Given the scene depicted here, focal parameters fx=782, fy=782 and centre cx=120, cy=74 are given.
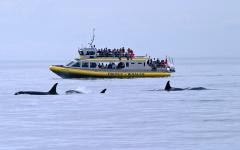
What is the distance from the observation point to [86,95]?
66875 millimetres

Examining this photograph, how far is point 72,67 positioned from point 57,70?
2615 mm

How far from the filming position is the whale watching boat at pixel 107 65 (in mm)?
91625

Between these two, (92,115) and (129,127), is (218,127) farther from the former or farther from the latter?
(92,115)

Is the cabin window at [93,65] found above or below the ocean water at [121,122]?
above

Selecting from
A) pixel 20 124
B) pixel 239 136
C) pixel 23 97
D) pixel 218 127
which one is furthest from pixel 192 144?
pixel 23 97

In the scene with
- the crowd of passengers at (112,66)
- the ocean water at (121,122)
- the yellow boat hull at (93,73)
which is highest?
the crowd of passengers at (112,66)

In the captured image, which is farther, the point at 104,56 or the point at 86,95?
the point at 104,56

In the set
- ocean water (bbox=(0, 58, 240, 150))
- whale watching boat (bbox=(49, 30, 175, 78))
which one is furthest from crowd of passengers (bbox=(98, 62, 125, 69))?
ocean water (bbox=(0, 58, 240, 150))

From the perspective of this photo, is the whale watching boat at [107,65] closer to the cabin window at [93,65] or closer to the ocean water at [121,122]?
the cabin window at [93,65]

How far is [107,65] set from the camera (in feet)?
306

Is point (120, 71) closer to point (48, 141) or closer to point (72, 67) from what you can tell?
point (72, 67)

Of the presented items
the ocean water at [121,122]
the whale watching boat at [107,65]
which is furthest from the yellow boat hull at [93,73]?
the ocean water at [121,122]

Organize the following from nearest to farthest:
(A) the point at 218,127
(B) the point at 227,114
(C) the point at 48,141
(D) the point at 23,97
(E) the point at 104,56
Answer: (C) the point at 48,141
(A) the point at 218,127
(B) the point at 227,114
(D) the point at 23,97
(E) the point at 104,56

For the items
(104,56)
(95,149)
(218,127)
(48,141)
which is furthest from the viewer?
(104,56)
